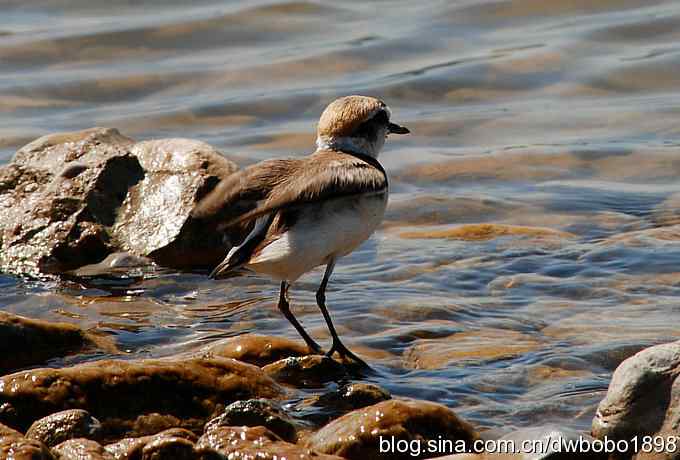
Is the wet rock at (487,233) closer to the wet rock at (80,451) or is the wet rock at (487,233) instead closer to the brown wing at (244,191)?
the brown wing at (244,191)

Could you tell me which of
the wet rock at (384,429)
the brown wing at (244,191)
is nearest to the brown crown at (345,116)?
the brown wing at (244,191)

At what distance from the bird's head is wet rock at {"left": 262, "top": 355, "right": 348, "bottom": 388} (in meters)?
1.22

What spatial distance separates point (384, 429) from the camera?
5.12 metres

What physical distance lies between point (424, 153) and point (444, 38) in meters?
3.64

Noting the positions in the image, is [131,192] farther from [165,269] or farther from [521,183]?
[521,183]

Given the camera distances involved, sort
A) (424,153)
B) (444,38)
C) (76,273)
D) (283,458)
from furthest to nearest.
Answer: (444,38) → (424,153) → (76,273) → (283,458)

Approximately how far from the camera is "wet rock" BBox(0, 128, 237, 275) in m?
8.49

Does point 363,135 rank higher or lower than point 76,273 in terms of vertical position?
higher

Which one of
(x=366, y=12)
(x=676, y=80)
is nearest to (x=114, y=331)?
(x=676, y=80)

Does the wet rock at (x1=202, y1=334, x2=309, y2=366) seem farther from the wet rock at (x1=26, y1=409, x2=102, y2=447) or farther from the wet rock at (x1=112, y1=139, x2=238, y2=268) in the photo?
the wet rock at (x1=112, y1=139, x2=238, y2=268)

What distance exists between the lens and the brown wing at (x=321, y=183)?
6023mm

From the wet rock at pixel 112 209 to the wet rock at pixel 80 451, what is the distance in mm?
3679

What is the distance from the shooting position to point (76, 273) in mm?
8398

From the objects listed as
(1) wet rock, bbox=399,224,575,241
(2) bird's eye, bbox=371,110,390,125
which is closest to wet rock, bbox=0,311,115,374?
(2) bird's eye, bbox=371,110,390,125
